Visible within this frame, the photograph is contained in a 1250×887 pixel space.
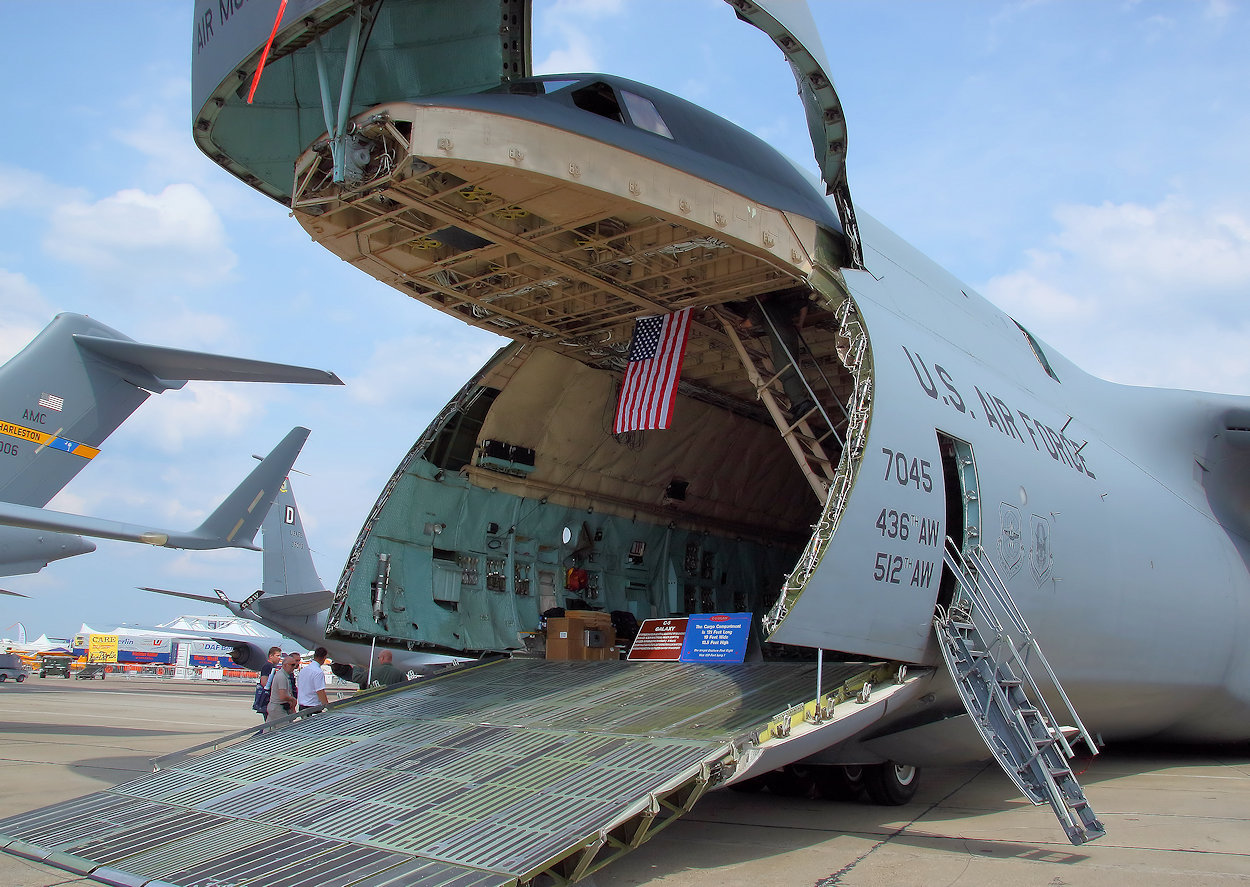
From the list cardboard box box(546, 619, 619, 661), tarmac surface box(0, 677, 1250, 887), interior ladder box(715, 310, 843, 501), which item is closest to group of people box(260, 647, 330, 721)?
tarmac surface box(0, 677, 1250, 887)

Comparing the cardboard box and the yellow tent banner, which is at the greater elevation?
the cardboard box

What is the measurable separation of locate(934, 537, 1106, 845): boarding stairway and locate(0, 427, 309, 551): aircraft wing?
1062 cm

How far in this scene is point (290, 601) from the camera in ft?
68.5

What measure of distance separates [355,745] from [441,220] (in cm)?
385

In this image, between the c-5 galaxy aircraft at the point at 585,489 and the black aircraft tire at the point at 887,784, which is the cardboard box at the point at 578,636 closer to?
the c-5 galaxy aircraft at the point at 585,489

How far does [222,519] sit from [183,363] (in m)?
2.45

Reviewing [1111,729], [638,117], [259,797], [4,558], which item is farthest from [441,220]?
[4,558]

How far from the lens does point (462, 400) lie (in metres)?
9.78

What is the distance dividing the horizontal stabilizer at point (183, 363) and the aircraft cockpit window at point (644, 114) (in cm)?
782

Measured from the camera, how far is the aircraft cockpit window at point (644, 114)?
22.5 feet

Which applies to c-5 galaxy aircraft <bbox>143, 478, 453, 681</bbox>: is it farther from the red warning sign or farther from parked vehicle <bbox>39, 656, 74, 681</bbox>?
parked vehicle <bbox>39, 656, 74, 681</bbox>

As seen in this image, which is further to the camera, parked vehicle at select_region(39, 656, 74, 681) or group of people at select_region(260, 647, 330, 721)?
parked vehicle at select_region(39, 656, 74, 681)

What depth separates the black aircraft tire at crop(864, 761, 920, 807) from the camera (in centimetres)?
744

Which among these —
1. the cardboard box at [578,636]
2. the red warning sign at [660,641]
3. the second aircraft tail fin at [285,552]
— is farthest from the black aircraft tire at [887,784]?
the second aircraft tail fin at [285,552]
